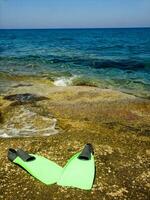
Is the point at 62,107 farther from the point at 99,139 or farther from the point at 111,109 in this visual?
the point at 99,139

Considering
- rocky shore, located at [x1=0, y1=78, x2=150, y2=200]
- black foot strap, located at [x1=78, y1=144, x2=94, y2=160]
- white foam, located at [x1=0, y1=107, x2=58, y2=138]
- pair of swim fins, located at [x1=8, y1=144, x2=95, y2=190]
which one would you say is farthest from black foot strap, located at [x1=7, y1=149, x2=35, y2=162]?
white foam, located at [x1=0, y1=107, x2=58, y2=138]

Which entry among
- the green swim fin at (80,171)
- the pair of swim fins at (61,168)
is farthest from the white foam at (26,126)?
the green swim fin at (80,171)

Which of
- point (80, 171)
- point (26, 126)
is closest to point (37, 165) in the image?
point (80, 171)

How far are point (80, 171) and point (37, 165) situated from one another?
2.90 feet

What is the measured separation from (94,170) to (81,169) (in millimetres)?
308

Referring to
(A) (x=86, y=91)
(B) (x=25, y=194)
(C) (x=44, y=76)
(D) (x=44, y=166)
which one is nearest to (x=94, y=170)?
(D) (x=44, y=166)

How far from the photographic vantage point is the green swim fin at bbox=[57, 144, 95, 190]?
5773mm

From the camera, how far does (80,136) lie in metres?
7.91

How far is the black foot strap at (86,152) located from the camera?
6.65m

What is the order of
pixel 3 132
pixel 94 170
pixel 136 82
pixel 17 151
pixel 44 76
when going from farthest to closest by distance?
pixel 44 76 → pixel 136 82 → pixel 3 132 → pixel 17 151 → pixel 94 170

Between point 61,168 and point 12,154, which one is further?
point 12,154

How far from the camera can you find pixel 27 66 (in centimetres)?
2309

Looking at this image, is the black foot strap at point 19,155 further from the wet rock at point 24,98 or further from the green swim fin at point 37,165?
the wet rock at point 24,98

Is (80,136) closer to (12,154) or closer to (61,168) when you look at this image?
(61,168)
